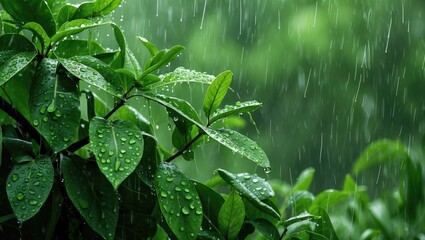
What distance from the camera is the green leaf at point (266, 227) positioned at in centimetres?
96

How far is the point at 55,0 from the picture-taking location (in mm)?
1008

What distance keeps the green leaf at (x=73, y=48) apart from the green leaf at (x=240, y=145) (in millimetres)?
225

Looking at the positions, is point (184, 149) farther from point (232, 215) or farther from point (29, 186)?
point (29, 186)

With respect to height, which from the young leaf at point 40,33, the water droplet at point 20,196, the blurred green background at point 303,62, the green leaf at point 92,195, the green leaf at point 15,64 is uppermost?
the young leaf at point 40,33

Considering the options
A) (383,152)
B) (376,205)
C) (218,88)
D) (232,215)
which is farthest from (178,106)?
(383,152)

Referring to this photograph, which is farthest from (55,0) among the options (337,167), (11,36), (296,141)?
(337,167)

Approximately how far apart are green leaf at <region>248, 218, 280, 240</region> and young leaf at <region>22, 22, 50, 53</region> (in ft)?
1.31

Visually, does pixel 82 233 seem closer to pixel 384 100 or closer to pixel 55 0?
pixel 55 0

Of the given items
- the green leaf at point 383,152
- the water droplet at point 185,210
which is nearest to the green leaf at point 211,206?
the water droplet at point 185,210

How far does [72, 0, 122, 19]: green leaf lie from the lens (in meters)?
0.96

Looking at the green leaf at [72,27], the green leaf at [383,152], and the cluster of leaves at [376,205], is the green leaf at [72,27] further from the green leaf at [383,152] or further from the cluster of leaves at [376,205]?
the green leaf at [383,152]

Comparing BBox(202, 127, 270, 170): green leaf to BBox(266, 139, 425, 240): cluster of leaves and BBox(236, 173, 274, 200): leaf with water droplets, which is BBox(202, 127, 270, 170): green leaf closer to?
BBox(236, 173, 274, 200): leaf with water droplets

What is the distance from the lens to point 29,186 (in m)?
0.80

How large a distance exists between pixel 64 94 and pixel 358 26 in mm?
5331
